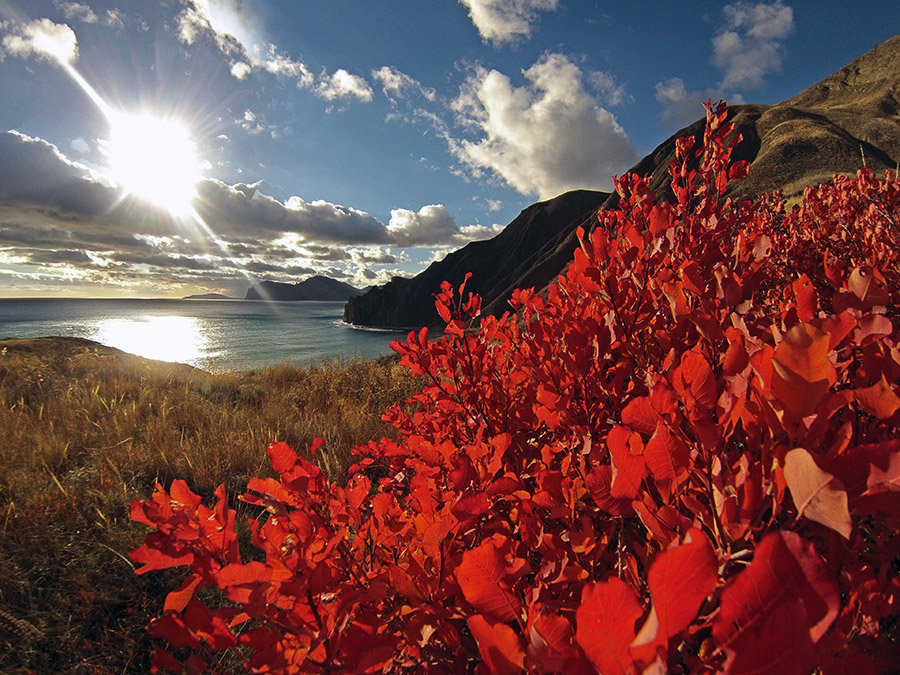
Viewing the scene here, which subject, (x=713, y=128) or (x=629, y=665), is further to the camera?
(x=713, y=128)

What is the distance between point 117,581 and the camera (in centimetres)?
214

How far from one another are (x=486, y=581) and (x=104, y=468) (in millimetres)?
3774

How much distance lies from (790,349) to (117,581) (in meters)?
3.10

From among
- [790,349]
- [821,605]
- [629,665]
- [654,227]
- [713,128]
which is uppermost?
[713,128]

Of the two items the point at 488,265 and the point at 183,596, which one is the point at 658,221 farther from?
the point at 488,265

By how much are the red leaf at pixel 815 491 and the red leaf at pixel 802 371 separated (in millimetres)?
105

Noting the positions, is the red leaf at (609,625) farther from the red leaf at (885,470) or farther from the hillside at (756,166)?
the hillside at (756,166)

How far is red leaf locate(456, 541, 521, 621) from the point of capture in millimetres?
577

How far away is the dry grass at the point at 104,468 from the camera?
186cm

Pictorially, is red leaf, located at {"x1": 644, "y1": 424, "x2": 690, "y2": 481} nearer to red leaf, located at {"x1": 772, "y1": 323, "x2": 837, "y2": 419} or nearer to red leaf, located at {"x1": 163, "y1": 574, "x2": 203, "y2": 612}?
red leaf, located at {"x1": 772, "y1": 323, "x2": 837, "y2": 419}

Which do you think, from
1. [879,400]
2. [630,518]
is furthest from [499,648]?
[630,518]

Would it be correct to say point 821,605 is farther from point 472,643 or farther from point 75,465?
point 75,465

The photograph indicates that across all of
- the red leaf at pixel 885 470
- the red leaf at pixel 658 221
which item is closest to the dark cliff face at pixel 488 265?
the red leaf at pixel 658 221

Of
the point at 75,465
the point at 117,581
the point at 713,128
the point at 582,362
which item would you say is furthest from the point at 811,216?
the point at 75,465
